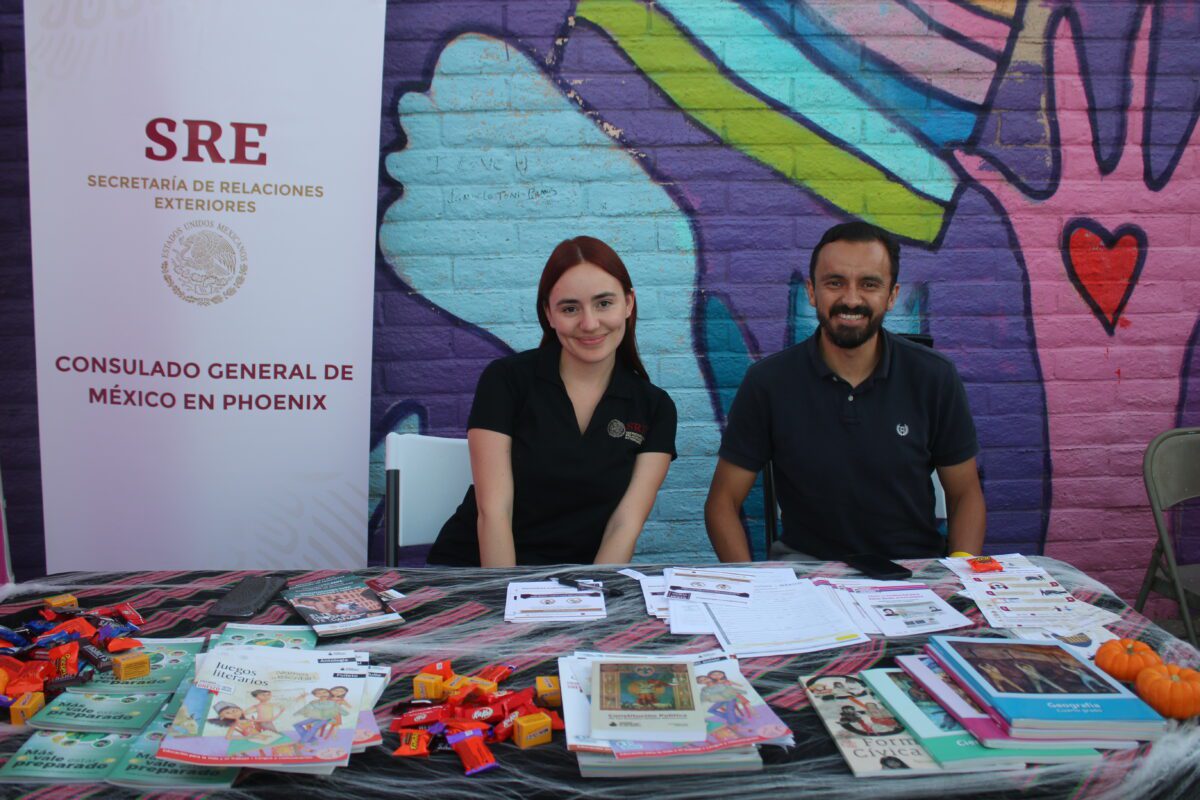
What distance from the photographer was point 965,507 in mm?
2398

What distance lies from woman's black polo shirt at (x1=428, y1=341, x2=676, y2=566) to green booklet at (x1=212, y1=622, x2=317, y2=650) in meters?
0.80

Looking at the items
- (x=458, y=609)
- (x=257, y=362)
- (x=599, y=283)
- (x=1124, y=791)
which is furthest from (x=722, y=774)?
(x=257, y=362)

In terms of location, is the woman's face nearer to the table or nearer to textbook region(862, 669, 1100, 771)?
the table

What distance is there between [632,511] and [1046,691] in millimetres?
1105

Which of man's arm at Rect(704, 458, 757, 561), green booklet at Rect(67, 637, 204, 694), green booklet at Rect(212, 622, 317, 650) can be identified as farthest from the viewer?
man's arm at Rect(704, 458, 757, 561)

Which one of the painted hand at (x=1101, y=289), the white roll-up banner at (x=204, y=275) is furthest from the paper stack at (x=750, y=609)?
the painted hand at (x=1101, y=289)

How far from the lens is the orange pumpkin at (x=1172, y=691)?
1244 mm

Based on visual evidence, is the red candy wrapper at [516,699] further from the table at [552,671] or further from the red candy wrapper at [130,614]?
the red candy wrapper at [130,614]

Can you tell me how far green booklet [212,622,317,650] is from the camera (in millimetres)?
1453

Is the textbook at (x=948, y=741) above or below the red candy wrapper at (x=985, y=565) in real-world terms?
below

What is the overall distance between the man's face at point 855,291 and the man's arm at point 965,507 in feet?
1.34

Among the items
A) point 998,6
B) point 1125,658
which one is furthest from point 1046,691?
point 998,6

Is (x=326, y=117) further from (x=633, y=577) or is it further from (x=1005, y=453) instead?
(x=1005, y=453)

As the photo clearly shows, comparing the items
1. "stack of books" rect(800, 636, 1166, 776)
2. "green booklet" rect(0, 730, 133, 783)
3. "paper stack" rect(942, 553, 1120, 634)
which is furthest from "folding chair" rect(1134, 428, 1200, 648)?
"green booklet" rect(0, 730, 133, 783)
